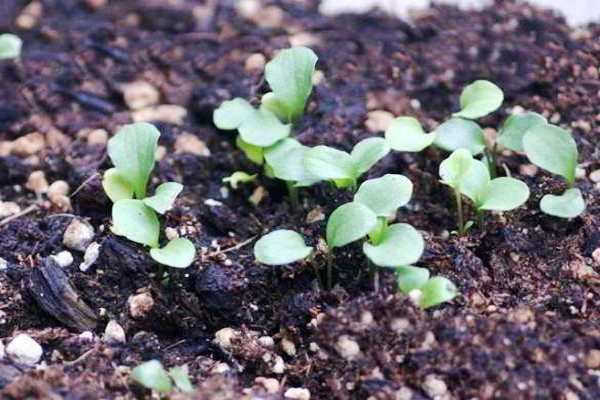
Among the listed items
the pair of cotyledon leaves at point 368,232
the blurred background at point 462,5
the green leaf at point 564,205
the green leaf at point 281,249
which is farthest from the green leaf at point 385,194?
the blurred background at point 462,5

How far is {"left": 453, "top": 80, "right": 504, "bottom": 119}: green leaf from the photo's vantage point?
59.2 inches

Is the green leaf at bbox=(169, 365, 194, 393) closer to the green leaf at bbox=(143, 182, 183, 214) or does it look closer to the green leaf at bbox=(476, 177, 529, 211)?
the green leaf at bbox=(143, 182, 183, 214)

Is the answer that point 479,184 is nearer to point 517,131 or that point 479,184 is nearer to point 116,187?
point 517,131

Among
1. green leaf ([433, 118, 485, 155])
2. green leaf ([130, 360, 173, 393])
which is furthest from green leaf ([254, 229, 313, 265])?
green leaf ([433, 118, 485, 155])

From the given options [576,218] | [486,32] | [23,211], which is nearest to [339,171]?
[576,218]

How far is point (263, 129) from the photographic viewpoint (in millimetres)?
1514

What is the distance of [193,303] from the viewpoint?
138cm

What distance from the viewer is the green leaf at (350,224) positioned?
1245 mm

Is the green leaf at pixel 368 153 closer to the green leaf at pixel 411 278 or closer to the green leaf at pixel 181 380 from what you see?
the green leaf at pixel 411 278

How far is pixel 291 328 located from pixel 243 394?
0.16 meters

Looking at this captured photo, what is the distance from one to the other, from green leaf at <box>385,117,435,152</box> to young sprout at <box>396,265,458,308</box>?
0.79 feet

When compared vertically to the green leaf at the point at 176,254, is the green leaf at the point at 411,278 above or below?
above

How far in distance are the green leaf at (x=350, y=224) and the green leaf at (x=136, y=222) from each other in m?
0.26

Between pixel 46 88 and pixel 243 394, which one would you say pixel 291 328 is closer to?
pixel 243 394
